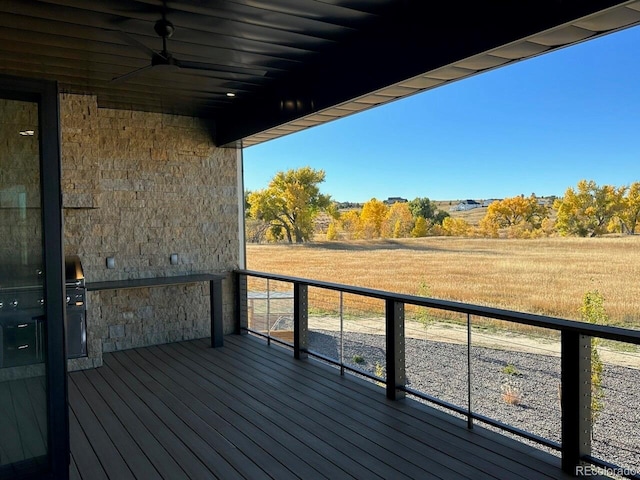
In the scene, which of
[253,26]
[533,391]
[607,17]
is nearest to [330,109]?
[253,26]

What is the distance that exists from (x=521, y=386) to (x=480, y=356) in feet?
1.51

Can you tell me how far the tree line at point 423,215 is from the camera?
8516 mm

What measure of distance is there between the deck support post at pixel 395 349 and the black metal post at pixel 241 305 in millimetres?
2934

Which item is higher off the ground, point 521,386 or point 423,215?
point 423,215

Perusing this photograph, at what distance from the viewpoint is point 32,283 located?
8.20ft

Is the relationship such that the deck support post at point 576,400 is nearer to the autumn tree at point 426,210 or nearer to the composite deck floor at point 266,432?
the composite deck floor at point 266,432

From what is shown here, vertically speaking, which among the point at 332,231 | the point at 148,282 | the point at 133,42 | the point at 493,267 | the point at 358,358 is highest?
the point at 133,42

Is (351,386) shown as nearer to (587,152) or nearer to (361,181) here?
(587,152)

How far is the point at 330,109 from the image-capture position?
13.7 ft

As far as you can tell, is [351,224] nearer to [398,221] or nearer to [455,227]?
[398,221]

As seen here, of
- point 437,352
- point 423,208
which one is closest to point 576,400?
point 437,352

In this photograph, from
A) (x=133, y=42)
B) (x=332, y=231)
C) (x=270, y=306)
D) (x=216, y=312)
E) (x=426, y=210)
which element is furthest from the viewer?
(x=426, y=210)

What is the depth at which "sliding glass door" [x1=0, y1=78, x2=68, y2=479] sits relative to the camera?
8.04 feet

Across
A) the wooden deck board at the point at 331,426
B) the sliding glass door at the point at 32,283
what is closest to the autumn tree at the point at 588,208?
the wooden deck board at the point at 331,426
